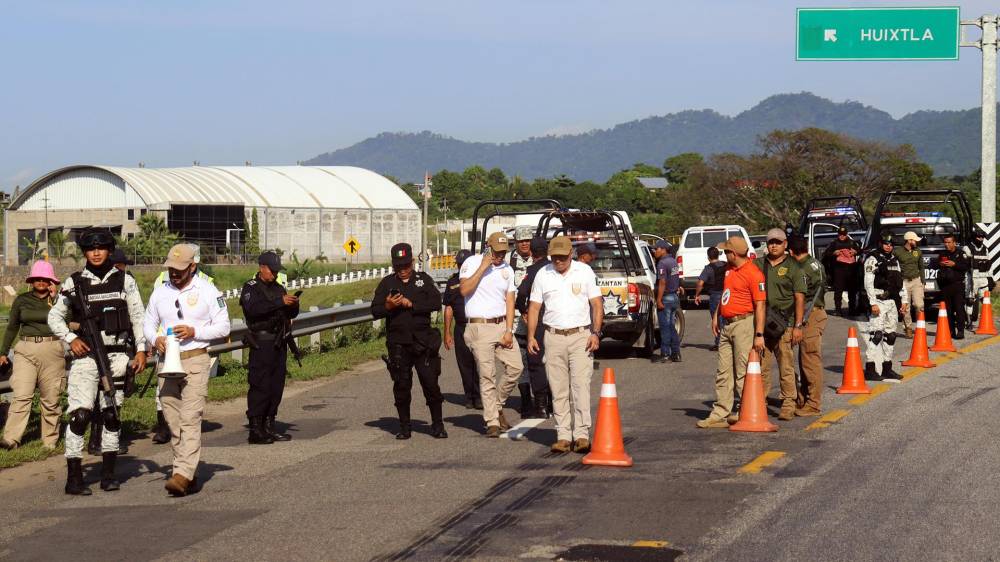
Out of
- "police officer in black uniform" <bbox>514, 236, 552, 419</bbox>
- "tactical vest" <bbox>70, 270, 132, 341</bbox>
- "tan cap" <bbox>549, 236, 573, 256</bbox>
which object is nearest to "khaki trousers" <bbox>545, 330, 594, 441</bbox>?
"tan cap" <bbox>549, 236, 573, 256</bbox>

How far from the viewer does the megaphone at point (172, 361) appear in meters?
9.56

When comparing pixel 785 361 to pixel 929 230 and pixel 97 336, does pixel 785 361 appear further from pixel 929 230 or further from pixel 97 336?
pixel 929 230

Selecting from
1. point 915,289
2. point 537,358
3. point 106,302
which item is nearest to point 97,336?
point 106,302

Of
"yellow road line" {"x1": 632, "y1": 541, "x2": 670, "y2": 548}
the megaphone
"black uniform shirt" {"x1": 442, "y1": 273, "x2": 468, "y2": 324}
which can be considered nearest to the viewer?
"yellow road line" {"x1": 632, "y1": 541, "x2": 670, "y2": 548}

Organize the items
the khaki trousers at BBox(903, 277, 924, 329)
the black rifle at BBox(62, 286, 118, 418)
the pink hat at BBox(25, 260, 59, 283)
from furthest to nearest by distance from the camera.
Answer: the khaki trousers at BBox(903, 277, 924, 329)
the pink hat at BBox(25, 260, 59, 283)
the black rifle at BBox(62, 286, 118, 418)

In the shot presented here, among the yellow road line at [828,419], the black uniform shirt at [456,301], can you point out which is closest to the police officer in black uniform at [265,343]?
the black uniform shirt at [456,301]

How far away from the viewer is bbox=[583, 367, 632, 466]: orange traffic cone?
1024cm

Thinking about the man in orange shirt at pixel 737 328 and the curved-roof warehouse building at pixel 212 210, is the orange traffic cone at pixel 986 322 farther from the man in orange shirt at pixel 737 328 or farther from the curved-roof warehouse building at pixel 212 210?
the curved-roof warehouse building at pixel 212 210

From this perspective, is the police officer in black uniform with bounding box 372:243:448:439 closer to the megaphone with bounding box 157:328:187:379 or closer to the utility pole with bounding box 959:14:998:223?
the megaphone with bounding box 157:328:187:379

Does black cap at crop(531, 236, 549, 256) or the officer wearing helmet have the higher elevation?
black cap at crop(531, 236, 549, 256)

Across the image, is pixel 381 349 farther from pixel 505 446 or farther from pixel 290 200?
pixel 290 200

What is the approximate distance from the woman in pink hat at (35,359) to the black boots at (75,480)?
1.97 m

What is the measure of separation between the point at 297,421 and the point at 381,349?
777 centimetres

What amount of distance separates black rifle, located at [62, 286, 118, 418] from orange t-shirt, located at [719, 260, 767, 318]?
227 inches
